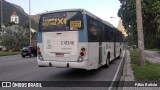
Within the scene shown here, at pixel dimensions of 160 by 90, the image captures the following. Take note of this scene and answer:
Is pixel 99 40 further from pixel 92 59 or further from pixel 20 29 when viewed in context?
pixel 20 29

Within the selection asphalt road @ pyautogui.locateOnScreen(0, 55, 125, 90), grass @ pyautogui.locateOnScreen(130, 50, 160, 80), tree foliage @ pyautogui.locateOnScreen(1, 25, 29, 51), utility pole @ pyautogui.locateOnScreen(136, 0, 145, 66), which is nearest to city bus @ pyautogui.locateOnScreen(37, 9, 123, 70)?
asphalt road @ pyautogui.locateOnScreen(0, 55, 125, 90)

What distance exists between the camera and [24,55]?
121ft

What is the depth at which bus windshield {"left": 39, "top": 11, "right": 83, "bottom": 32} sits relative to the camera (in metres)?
13.0

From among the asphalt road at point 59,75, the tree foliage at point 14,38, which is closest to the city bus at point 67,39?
the asphalt road at point 59,75

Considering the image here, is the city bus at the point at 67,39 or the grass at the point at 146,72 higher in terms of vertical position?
the city bus at the point at 67,39

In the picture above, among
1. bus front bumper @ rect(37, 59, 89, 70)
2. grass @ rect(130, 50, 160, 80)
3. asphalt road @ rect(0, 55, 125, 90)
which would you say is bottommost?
asphalt road @ rect(0, 55, 125, 90)

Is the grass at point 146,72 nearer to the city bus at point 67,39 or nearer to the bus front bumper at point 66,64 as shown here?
the city bus at point 67,39

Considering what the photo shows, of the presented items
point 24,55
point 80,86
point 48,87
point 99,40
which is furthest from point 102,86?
point 24,55

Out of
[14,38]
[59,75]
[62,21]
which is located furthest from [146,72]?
[14,38]

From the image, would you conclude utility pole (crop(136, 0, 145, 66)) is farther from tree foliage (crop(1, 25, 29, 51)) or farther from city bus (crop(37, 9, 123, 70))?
tree foliage (crop(1, 25, 29, 51))

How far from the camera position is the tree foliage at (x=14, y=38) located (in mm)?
63803

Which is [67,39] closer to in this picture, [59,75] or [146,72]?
[59,75]

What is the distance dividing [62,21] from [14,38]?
2076 inches

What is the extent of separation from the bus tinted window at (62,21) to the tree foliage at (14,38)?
51.6 m
